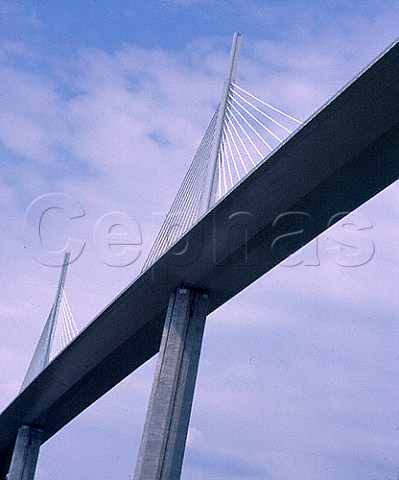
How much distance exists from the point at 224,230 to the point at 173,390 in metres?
4.69

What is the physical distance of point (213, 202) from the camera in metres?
21.4

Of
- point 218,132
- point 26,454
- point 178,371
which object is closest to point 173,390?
point 178,371

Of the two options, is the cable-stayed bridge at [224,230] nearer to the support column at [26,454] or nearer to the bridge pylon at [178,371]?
the bridge pylon at [178,371]

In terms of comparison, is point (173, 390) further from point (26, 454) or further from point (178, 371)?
point (26, 454)

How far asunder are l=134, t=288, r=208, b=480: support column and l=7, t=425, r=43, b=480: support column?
22.2 meters

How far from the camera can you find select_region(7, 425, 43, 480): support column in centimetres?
4334

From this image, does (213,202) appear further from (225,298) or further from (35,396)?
(35,396)

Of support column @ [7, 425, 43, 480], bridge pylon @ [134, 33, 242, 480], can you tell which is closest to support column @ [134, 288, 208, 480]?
bridge pylon @ [134, 33, 242, 480]

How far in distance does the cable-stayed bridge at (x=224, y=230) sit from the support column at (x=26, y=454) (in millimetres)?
12888

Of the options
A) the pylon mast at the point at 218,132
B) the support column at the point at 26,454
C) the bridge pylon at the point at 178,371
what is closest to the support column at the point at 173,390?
the bridge pylon at the point at 178,371

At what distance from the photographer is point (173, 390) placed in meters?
23.2

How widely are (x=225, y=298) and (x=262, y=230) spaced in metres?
4.32

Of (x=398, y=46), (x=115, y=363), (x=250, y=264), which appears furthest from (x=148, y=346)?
(x=398, y=46)

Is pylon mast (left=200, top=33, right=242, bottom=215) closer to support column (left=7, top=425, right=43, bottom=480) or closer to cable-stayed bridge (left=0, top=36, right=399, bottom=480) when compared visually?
cable-stayed bridge (left=0, top=36, right=399, bottom=480)
